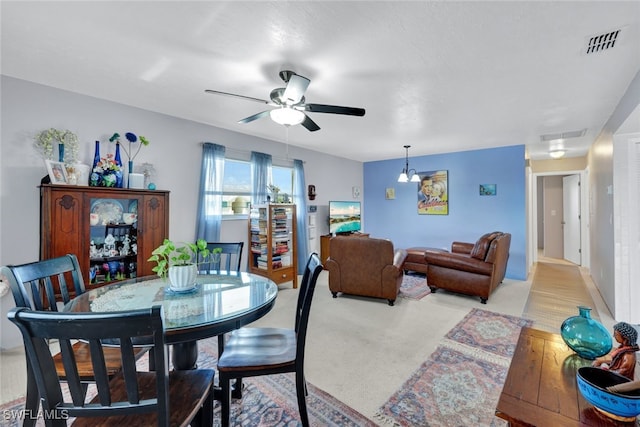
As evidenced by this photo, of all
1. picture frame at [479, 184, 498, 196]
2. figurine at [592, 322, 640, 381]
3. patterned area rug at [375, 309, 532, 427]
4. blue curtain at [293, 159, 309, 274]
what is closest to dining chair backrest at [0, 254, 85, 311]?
patterned area rug at [375, 309, 532, 427]

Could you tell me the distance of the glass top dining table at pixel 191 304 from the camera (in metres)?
1.33

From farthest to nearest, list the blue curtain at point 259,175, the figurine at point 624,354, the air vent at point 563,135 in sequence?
the blue curtain at point 259,175
the air vent at point 563,135
the figurine at point 624,354

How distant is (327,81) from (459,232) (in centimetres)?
462

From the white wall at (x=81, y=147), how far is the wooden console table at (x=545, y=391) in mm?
3661

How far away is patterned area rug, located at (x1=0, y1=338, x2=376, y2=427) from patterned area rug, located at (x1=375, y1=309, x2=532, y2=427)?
24 cm

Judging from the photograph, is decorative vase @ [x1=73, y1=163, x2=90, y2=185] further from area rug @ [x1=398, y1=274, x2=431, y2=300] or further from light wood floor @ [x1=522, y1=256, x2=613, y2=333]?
light wood floor @ [x1=522, y1=256, x2=613, y2=333]

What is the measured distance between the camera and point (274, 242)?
14.5 ft

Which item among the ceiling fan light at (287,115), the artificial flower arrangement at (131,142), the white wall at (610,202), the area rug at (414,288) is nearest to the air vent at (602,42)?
the white wall at (610,202)

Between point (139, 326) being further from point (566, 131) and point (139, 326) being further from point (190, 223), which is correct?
point (566, 131)

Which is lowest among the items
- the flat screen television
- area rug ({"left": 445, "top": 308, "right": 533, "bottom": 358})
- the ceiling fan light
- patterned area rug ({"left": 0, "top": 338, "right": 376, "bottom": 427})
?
patterned area rug ({"left": 0, "top": 338, "right": 376, "bottom": 427})

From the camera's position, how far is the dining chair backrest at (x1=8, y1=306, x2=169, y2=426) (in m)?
0.86

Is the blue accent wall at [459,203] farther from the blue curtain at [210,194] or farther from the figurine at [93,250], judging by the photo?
the figurine at [93,250]

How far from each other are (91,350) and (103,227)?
2.45 metres

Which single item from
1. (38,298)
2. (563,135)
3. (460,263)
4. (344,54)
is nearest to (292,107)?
(344,54)
